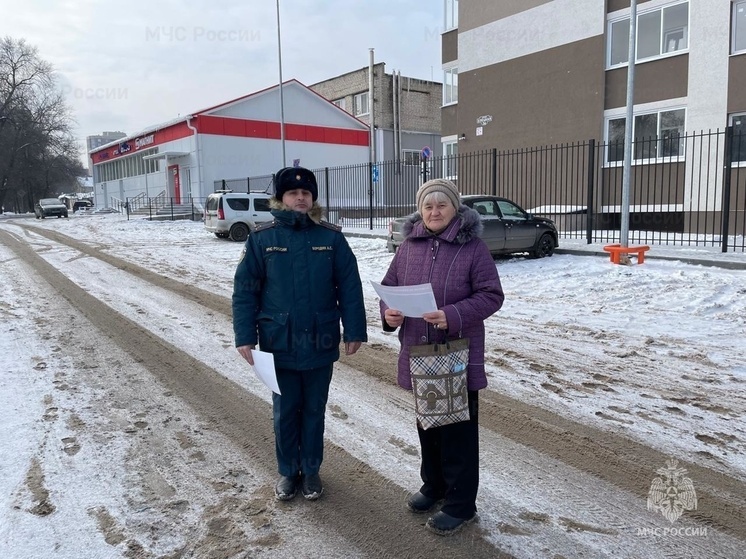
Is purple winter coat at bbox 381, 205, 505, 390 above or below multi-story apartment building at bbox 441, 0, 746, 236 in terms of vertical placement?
below

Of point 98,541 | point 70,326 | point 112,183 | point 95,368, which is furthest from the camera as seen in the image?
point 112,183

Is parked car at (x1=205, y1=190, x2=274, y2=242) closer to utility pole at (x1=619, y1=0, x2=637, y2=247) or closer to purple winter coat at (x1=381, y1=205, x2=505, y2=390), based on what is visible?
utility pole at (x1=619, y1=0, x2=637, y2=247)

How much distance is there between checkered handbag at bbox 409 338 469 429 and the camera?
111 inches

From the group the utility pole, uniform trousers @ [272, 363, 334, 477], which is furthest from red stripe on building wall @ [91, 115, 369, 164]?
uniform trousers @ [272, 363, 334, 477]

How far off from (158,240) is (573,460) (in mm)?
19367

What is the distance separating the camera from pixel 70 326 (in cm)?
736

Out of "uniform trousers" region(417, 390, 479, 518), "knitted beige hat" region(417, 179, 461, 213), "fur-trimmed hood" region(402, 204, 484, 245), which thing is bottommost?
"uniform trousers" region(417, 390, 479, 518)

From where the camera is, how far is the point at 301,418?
3395 millimetres

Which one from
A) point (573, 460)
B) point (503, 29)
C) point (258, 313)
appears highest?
point (503, 29)

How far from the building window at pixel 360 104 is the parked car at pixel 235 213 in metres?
23.1

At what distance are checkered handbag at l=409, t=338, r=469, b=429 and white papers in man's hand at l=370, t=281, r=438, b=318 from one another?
0.19m

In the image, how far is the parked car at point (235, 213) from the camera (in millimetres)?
19109

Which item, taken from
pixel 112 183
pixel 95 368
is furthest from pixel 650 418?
pixel 112 183

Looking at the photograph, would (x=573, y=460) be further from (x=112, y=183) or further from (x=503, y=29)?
(x=112, y=183)
